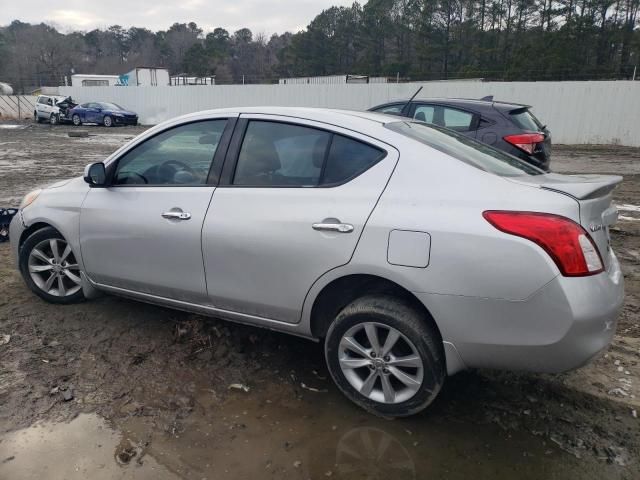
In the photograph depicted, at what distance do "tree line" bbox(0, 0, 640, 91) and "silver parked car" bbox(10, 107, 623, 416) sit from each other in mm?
25211

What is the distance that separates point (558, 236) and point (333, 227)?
1096 millimetres

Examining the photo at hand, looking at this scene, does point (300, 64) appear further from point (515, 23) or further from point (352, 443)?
point (352, 443)

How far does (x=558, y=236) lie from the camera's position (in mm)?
2480

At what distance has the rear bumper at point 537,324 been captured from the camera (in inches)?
97.2

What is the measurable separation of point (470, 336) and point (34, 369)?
273 centimetres

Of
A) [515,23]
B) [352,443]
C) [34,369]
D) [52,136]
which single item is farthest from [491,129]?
[515,23]

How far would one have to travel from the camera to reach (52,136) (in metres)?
23.4

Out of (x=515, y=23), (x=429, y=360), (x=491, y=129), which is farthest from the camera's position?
(x=515, y=23)

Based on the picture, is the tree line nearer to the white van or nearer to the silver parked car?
the white van

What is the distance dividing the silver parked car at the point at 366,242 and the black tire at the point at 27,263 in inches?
16.4

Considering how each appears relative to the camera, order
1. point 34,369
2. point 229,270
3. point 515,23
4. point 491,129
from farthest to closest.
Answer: point 515,23, point 491,129, point 34,369, point 229,270

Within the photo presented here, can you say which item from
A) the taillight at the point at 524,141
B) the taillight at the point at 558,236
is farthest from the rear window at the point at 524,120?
the taillight at the point at 558,236

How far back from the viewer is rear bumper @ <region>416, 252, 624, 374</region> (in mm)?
2469

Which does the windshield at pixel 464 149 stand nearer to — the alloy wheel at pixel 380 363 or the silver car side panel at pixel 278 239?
the silver car side panel at pixel 278 239
